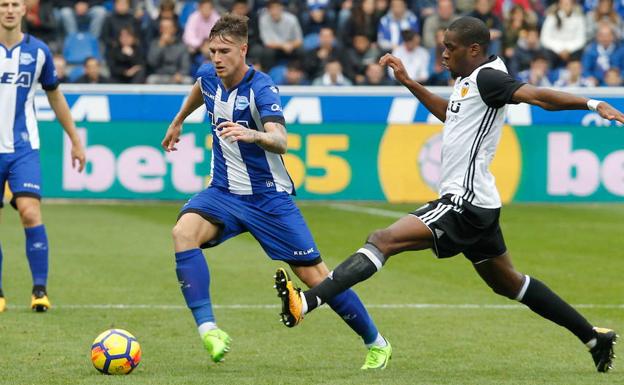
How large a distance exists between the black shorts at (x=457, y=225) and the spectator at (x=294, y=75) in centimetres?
1344

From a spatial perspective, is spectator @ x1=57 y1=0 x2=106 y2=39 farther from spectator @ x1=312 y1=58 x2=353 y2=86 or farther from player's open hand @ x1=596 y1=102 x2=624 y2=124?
player's open hand @ x1=596 y1=102 x2=624 y2=124

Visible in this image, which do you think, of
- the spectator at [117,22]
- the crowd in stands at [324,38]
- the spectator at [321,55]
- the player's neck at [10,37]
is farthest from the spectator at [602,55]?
the player's neck at [10,37]

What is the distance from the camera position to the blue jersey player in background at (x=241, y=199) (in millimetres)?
7086

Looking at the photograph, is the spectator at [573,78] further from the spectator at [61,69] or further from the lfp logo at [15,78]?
the lfp logo at [15,78]

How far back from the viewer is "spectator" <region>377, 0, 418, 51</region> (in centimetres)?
2211

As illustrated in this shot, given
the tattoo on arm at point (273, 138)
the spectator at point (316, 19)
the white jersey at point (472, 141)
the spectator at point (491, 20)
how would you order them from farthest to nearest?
the spectator at point (316, 19) < the spectator at point (491, 20) < the white jersey at point (472, 141) < the tattoo on arm at point (273, 138)

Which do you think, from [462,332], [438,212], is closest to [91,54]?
[462,332]

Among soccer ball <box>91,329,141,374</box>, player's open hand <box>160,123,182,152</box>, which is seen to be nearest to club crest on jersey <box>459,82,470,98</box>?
player's open hand <box>160,123,182,152</box>

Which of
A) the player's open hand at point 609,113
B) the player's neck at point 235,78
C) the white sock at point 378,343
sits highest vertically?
the player's open hand at point 609,113

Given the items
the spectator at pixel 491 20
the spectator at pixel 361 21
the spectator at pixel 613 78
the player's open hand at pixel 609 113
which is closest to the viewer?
the player's open hand at pixel 609 113

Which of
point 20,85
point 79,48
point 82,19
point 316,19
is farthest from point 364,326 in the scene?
point 82,19

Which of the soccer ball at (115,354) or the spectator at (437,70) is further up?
the soccer ball at (115,354)

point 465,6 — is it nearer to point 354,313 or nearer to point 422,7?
point 422,7

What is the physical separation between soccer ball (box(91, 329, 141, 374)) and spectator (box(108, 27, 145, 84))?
46.3ft
